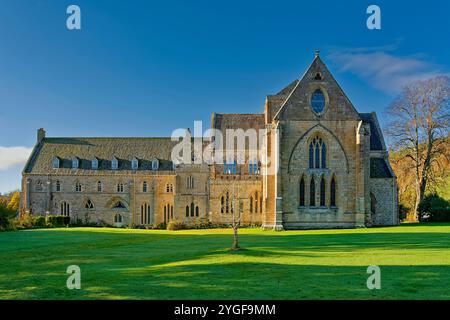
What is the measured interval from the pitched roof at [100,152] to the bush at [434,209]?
1235 inches

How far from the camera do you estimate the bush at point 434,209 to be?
47.4m

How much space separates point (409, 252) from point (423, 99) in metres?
32.7

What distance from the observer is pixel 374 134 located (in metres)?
49.8

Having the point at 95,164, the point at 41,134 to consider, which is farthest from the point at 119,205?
the point at 41,134

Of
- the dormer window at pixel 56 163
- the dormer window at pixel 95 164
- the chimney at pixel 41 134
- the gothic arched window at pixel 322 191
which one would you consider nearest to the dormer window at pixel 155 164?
the dormer window at pixel 95 164

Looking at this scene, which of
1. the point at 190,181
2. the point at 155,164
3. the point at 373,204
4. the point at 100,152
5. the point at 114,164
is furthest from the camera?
the point at 100,152

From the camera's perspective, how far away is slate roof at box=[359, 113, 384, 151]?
48750 millimetres

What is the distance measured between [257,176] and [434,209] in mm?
19285

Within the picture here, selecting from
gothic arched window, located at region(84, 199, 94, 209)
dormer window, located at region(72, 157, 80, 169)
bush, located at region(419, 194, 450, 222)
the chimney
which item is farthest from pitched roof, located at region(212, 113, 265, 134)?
the chimney

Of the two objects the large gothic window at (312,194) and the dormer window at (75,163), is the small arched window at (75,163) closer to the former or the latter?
the dormer window at (75,163)

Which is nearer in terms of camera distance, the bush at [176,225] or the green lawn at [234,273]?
the green lawn at [234,273]

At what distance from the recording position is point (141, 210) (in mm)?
59406

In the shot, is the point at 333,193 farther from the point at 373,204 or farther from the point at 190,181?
the point at 190,181

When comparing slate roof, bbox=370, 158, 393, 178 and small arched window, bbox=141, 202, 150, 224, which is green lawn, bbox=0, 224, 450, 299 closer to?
slate roof, bbox=370, 158, 393, 178
